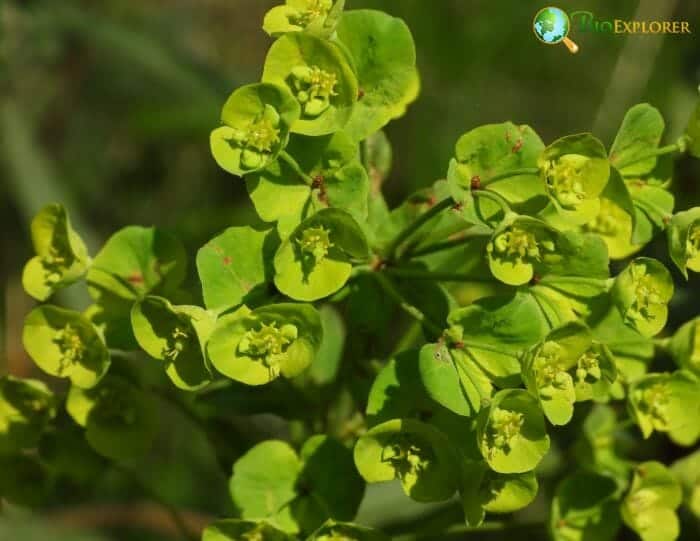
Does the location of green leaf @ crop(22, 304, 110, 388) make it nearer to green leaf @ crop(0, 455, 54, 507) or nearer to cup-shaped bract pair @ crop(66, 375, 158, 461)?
cup-shaped bract pair @ crop(66, 375, 158, 461)

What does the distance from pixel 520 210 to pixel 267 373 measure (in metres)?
0.49

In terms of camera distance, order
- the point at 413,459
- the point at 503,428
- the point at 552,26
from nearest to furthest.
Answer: the point at 503,428
the point at 413,459
the point at 552,26

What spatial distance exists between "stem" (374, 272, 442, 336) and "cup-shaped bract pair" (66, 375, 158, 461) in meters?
0.53

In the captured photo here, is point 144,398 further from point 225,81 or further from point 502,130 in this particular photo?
point 225,81

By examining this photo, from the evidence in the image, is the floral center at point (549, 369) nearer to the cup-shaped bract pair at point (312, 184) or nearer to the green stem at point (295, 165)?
the cup-shaped bract pair at point (312, 184)

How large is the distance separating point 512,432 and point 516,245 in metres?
0.29

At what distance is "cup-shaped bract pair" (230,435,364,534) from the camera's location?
1774 mm

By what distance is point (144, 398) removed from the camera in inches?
78.0

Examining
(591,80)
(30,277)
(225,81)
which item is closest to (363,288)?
(30,277)

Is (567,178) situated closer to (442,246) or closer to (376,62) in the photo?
(442,246)

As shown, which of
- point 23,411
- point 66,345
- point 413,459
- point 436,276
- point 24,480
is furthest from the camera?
point 24,480

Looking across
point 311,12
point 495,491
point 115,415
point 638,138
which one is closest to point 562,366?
point 495,491

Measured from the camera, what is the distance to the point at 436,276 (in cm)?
177

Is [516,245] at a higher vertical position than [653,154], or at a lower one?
lower
